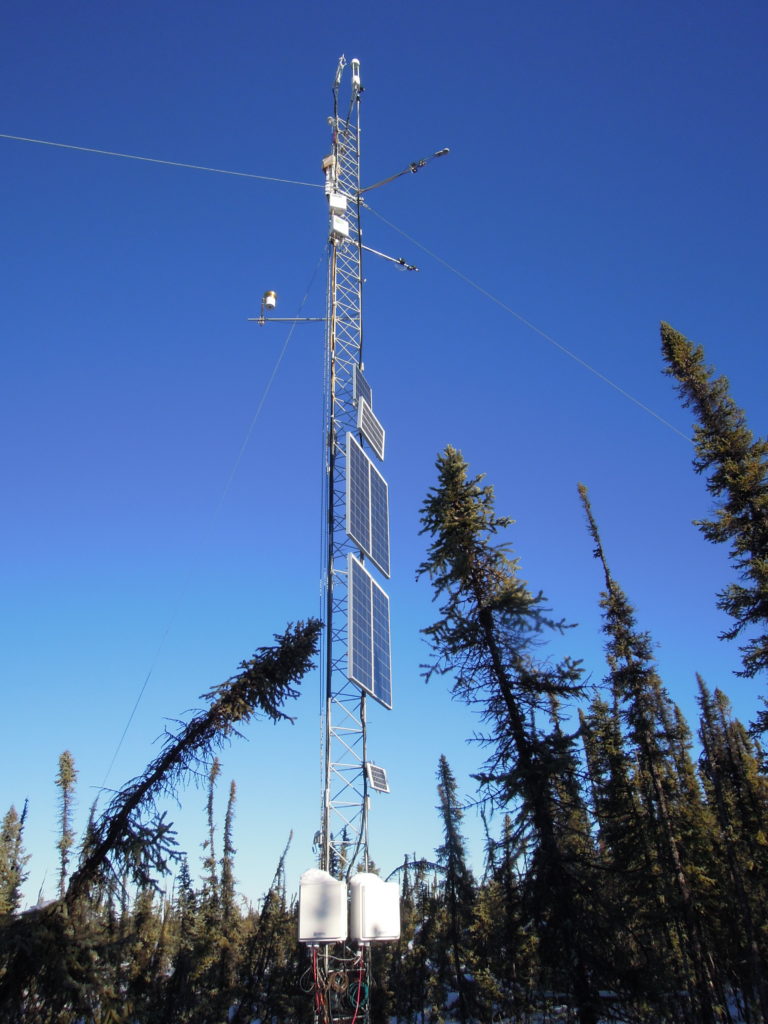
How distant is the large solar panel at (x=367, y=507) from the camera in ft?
69.2

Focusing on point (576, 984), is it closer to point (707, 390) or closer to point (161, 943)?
point (707, 390)

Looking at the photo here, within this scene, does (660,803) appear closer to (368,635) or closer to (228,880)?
(368,635)

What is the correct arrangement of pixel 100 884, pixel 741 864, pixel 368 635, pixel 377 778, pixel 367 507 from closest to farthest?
pixel 100 884 < pixel 377 778 < pixel 368 635 < pixel 367 507 < pixel 741 864

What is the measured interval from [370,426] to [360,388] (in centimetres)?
146

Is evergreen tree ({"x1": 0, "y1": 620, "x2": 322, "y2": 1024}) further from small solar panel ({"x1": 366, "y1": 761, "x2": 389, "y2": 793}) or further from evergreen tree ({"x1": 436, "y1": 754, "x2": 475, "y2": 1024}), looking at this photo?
evergreen tree ({"x1": 436, "y1": 754, "x2": 475, "y2": 1024})

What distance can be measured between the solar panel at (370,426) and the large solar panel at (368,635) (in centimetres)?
561

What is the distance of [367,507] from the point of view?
22.6 m

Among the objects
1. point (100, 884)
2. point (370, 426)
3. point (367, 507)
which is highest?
point (370, 426)

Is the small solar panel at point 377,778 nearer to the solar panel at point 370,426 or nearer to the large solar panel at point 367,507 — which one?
the large solar panel at point 367,507

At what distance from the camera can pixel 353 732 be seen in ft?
62.8

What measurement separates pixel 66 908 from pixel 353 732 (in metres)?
10.1

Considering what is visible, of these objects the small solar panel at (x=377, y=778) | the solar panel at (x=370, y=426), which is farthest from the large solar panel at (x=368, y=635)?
the solar panel at (x=370, y=426)

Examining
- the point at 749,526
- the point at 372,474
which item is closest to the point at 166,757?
the point at 372,474

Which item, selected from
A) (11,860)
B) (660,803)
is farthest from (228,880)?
(660,803)
